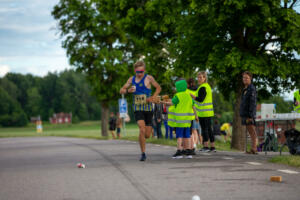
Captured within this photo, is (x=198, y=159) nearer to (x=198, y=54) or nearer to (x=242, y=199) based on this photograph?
(x=242, y=199)

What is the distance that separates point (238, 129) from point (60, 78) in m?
131

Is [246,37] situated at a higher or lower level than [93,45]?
lower

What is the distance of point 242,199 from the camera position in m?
5.94

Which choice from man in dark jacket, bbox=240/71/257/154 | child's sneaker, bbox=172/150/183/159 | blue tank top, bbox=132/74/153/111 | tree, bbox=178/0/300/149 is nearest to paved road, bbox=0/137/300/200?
child's sneaker, bbox=172/150/183/159

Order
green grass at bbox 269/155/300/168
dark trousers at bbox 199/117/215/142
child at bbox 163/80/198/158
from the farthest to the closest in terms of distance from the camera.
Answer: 1. dark trousers at bbox 199/117/215/142
2. child at bbox 163/80/198/158
3. green grass at bbox 269/155/300/168

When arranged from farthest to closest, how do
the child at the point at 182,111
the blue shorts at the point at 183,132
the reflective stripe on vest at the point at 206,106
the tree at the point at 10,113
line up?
the tree at the point at 10,113
the reflective stripe on vest at the point at 206,106
the blue shorts at the point at 183,132
the child at the point at 182,111

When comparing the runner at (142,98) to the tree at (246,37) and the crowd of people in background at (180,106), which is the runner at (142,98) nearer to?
the crowd of people in background at (180,106)

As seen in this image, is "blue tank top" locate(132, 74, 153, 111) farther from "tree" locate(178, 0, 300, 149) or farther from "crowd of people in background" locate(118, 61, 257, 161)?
"tree" locate(178, 0, 300, 149)

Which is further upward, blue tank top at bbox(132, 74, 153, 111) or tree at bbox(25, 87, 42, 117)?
tree at bbox(25, 87, 42, 117)

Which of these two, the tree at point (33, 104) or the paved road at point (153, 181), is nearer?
the paved road at point (153, 181)

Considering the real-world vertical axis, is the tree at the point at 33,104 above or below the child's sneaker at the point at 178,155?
above

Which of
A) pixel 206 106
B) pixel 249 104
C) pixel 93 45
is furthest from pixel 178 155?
pixel 93 45

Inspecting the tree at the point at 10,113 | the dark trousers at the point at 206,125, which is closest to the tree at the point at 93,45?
the dark trousers at the point at 206,125

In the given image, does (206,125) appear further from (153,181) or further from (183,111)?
(153,181)
